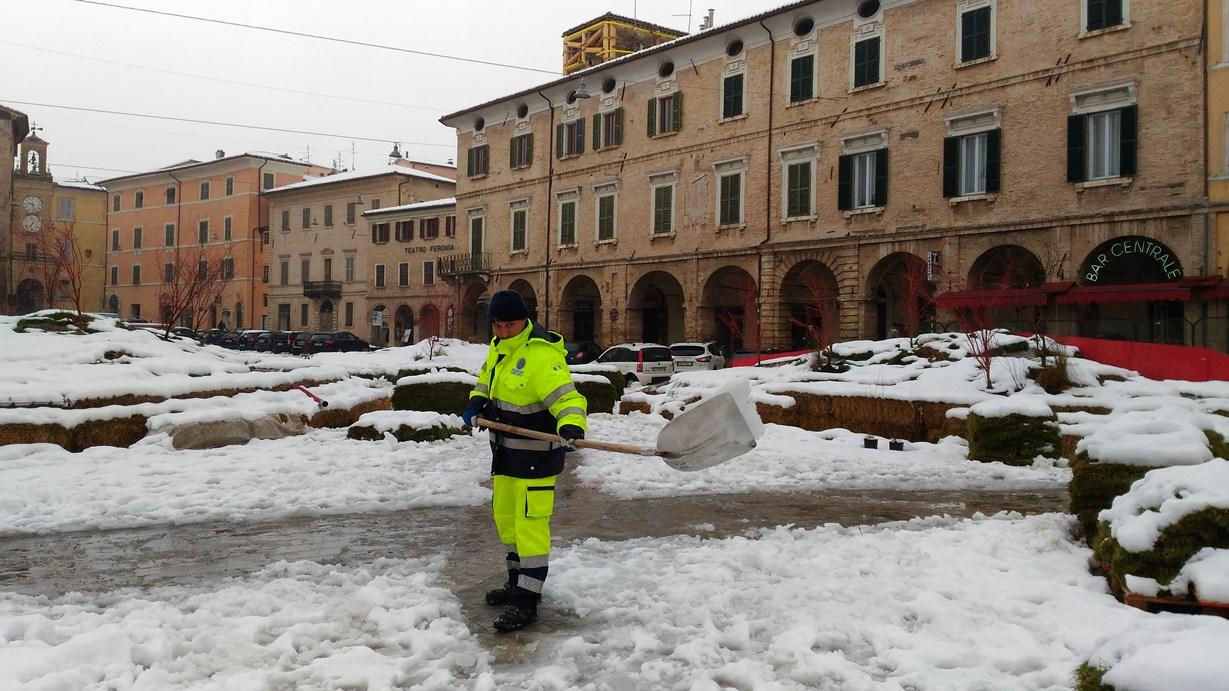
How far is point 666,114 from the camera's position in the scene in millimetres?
33938

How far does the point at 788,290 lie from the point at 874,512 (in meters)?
23.5

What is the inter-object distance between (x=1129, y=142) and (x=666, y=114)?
16777mm

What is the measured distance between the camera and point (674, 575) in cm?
574

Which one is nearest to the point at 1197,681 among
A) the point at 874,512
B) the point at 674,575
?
the point at 674,575

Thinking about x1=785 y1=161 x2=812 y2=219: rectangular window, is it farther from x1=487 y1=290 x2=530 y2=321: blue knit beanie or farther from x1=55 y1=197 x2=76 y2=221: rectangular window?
x1=55 y1=197 x2=76 y2=221: rectangular window

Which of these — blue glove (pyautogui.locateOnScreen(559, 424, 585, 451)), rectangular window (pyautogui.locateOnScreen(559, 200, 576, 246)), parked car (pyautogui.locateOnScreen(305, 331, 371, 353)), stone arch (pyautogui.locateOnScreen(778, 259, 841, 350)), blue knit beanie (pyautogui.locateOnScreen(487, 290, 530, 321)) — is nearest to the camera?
blue glove (pyautogui.locateOnScreen(559, 424, 585, 451))

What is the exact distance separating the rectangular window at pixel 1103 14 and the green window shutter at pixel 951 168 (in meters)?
4.39

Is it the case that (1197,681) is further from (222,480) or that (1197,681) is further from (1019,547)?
(222,480)

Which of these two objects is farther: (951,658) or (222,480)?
(222,480)

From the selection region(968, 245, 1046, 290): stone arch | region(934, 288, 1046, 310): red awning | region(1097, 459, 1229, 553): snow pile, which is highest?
region(968, 245, 1046, 290): stone arch

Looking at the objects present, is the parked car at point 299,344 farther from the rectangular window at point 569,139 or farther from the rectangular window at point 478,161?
the rectangular window at point 569,139

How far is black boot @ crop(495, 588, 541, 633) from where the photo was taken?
4.70 m

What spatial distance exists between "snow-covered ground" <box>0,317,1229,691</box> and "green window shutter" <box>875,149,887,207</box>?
61.2ft

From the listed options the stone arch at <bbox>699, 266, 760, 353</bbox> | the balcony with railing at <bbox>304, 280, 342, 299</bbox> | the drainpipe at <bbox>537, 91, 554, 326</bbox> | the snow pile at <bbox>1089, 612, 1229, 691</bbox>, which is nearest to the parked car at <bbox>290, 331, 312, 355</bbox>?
the balcony with railing at <bbox>304, 280, 342, 299</bbox>
